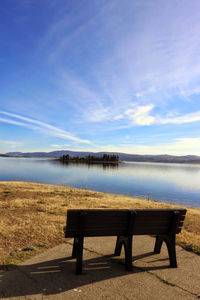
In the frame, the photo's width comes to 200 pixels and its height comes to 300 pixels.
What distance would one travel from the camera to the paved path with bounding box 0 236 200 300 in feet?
12.1

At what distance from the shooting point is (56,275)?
4.27 metres

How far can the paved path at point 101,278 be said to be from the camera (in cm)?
368

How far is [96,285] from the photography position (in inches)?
156

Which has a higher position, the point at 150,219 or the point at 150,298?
the point at 150,219

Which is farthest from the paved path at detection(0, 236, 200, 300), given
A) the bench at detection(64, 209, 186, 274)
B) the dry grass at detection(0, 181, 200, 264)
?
the dry grass at detection(0, 181, 200, 264)

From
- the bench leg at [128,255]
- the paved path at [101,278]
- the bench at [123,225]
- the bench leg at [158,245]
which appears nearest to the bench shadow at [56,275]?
the paved path at [101,278]

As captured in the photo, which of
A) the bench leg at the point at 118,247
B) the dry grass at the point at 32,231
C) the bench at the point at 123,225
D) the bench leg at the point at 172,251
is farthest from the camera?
the dry grass at the point at 32,231

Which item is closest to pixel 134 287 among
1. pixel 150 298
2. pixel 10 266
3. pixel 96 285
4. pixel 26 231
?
pixel 150 298

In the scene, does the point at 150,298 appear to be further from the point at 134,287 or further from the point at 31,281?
the point at 31,281

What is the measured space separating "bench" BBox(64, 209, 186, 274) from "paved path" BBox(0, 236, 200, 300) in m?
0.32

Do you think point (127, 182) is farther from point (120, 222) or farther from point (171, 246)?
point (120, 222)

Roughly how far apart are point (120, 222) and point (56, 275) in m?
1.83

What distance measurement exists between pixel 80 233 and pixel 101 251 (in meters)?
1.56

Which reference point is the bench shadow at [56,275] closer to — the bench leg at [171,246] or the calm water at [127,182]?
the bench leg at [171,246]
